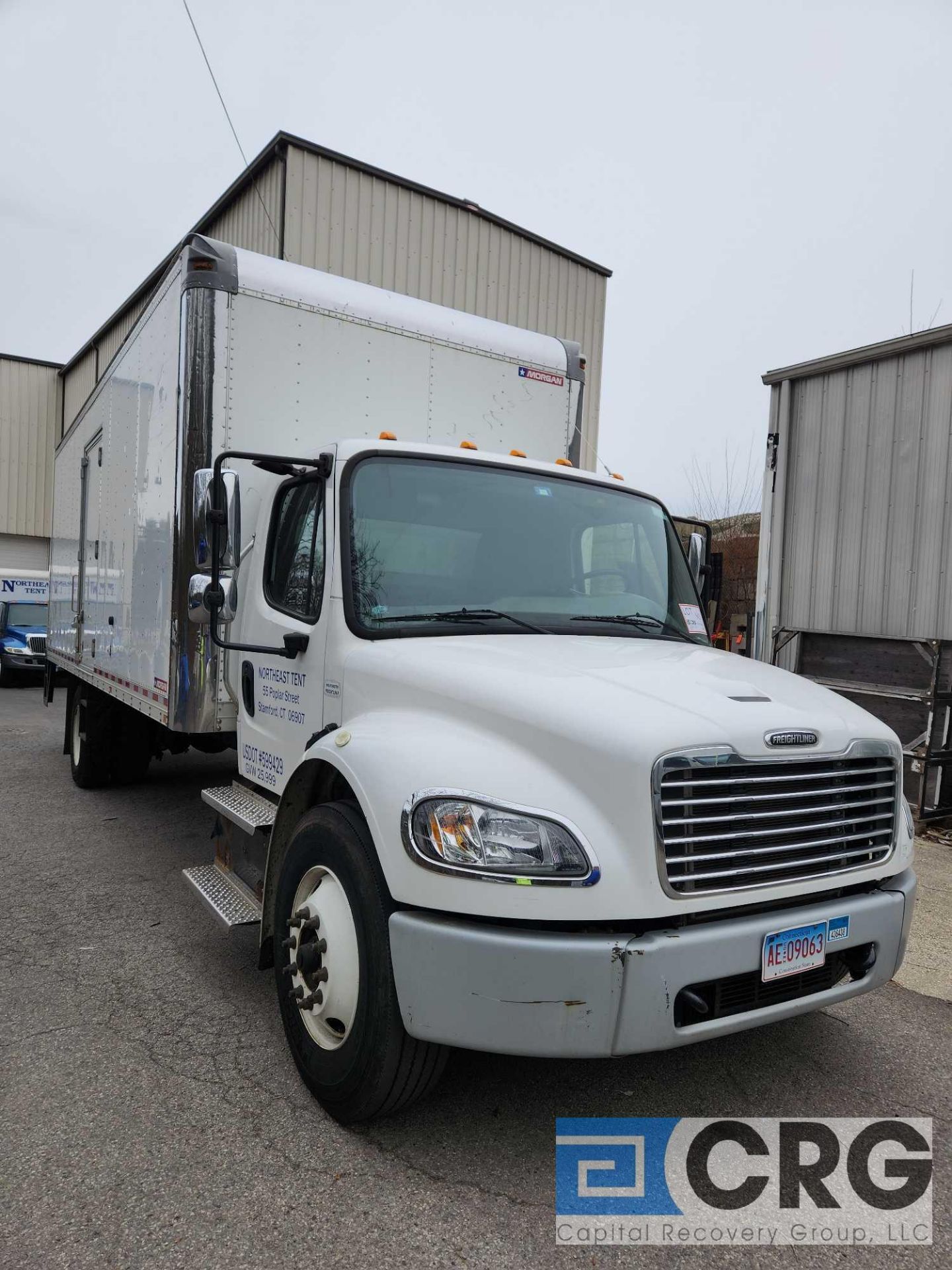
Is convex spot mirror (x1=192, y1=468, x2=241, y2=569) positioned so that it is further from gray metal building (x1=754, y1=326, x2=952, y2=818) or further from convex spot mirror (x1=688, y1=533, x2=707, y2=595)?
gray metal building (x1=754, y1=326, x2=952, y2=818)

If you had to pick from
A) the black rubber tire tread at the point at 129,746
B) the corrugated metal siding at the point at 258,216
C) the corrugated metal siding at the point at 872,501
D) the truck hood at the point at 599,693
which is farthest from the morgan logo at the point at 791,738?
the corrugated metal siding at the point at 258,216

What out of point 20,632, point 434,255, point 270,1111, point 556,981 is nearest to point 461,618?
point 556,981

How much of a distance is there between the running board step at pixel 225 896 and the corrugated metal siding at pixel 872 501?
5776 millimetres

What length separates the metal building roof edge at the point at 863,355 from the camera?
7141 mm

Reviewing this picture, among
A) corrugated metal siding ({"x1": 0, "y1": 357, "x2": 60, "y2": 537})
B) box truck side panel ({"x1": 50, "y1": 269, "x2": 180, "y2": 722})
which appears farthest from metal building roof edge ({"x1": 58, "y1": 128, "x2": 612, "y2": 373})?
corrugated metal siding ({"x1": 0, "y1": 357, "x2": 60, "y2": 537})

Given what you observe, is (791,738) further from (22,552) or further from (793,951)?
(22,552)

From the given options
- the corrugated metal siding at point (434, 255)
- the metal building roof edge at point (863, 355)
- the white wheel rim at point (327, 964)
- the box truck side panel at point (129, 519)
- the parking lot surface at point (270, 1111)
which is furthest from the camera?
the corrugated metal siding at point (434, 255)

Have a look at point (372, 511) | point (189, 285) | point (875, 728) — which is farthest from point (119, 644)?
point (875, 728)

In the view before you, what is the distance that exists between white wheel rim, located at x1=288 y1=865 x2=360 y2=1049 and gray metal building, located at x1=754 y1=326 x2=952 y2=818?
554 cm

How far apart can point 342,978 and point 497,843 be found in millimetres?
826

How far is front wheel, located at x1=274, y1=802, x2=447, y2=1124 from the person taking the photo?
107 inches

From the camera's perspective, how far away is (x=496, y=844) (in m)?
2.52

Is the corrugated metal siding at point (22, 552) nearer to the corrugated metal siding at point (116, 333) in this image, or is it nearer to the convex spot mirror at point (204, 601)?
the corrugated metal siding at point (116, 333)

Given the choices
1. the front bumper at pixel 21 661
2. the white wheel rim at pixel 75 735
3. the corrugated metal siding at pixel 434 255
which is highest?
the corrugated metal siding at pixel 434 255
